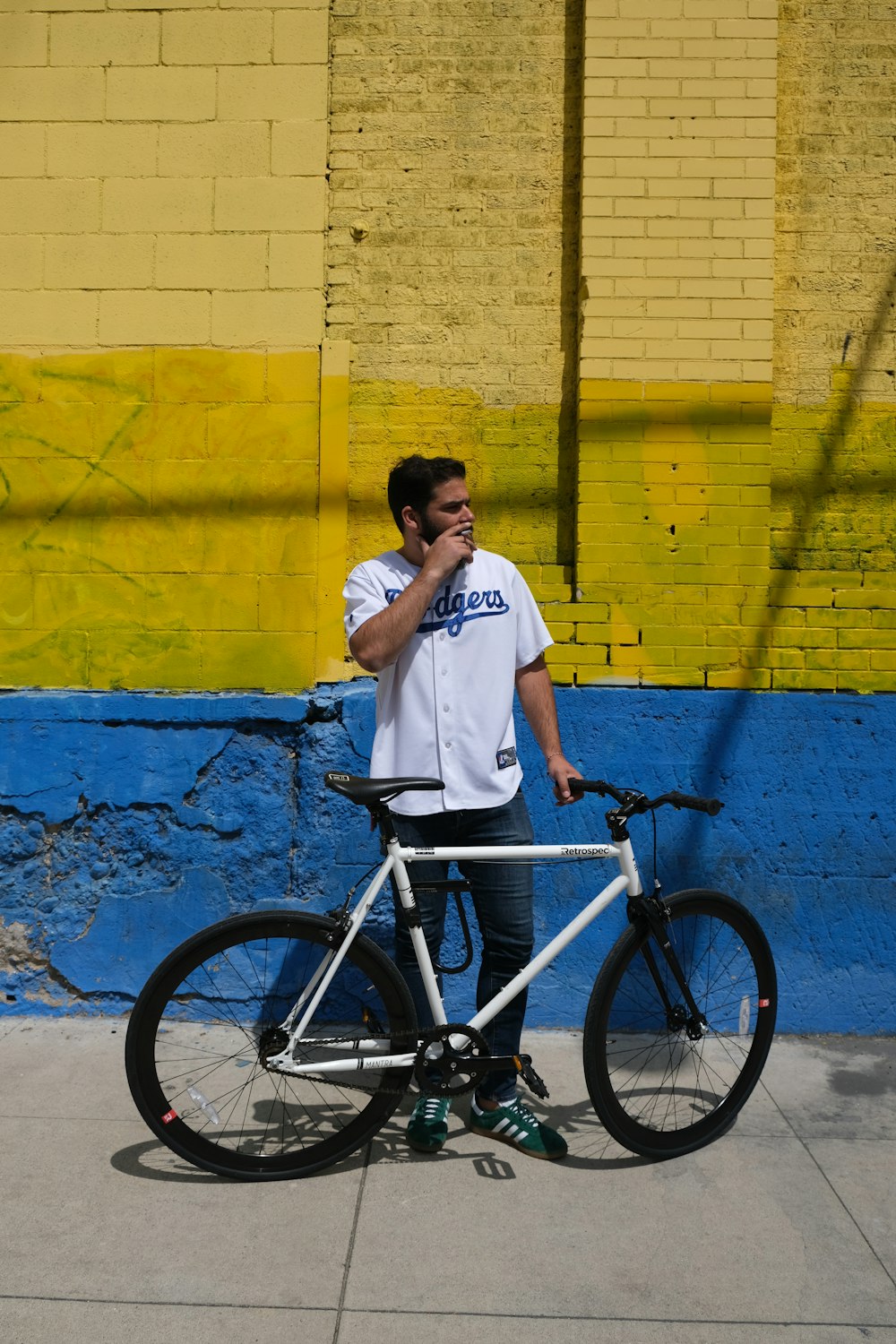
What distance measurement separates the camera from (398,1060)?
3.13 metres

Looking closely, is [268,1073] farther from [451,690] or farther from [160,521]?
[160,521]

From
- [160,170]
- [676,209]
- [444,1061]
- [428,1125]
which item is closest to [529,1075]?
[444,1061]

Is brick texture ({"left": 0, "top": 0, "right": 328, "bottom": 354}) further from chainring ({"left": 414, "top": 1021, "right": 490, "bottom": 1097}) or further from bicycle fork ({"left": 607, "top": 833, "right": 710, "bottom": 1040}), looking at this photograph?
chainring ({"left": 414, "top": 1021, "right": 490, "bottom": 1097})

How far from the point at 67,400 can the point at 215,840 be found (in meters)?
1.79

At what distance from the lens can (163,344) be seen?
14.7 ft

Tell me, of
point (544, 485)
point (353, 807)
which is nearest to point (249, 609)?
point (353, 807)

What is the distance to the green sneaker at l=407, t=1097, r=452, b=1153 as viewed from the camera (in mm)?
3318

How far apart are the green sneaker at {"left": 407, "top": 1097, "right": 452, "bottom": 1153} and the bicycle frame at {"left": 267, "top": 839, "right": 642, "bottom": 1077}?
0.95 feet

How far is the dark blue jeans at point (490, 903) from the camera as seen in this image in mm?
3320

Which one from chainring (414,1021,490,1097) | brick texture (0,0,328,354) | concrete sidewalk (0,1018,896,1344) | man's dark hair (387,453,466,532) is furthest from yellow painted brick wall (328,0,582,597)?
concrete sidewalk (0,1018,896,1344)

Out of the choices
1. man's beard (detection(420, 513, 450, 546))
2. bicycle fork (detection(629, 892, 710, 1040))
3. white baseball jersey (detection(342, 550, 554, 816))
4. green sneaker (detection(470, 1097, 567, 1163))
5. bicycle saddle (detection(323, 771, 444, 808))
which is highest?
man's beard (detection(420, 513, 450, 546))

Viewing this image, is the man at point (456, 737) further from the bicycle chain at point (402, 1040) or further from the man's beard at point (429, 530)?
the bicycle chain at point (402, 1040)

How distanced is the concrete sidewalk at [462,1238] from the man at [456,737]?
26cm

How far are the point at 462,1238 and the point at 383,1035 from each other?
55 cm
